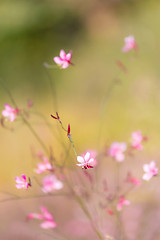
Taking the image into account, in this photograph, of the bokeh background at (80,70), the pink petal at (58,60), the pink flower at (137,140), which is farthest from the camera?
the bokeh background at (80,70)

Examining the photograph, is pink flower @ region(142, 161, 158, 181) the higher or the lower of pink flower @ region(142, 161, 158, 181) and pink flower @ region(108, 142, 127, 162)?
the lower

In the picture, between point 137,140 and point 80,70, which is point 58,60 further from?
point 80,70

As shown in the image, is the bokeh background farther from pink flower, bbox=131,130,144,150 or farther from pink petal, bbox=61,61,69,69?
pink petal, bbox=61,61,69,69

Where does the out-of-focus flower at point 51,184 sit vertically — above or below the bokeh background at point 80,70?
below

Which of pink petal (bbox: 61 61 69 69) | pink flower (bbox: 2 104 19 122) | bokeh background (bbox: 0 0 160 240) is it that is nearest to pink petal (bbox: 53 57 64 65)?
pink petal (bbox: 61 61 69 69)

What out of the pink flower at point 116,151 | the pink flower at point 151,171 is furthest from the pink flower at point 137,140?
the pink flower at point 151,171

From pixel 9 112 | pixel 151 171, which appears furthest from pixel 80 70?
pixel 151 171

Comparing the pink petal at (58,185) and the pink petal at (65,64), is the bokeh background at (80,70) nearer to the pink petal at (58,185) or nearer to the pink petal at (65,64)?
the pink petal at (58,185)

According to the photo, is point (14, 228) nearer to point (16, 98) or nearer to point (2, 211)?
point (2, 211)
